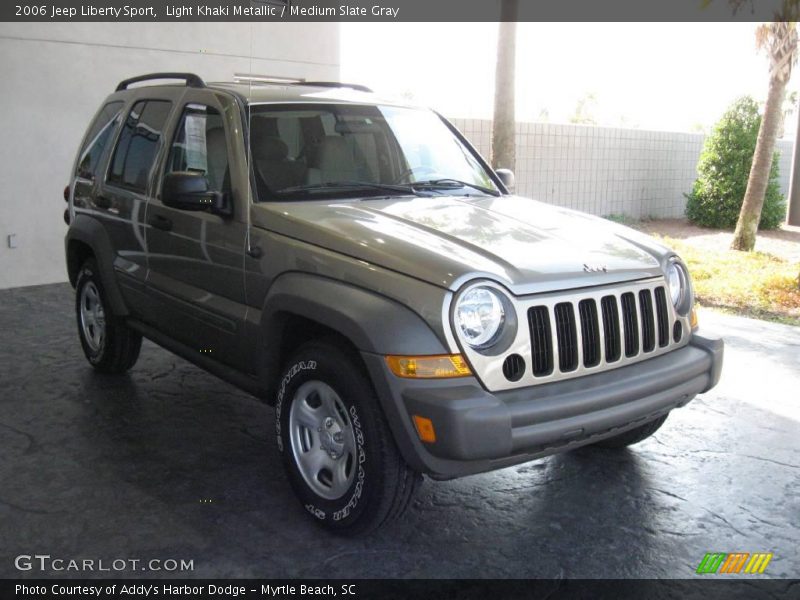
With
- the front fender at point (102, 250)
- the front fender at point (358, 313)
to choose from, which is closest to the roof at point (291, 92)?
the front fender at point (102, 250)

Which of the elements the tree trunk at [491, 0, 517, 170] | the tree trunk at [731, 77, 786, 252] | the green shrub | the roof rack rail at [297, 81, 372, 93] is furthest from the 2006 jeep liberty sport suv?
the green shrub

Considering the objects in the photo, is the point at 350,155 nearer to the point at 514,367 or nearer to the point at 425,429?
the point at 514,367

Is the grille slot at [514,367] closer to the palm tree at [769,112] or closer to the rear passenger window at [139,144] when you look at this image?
the rear passenger window at [139,144]

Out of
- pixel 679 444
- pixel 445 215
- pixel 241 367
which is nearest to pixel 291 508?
pixel 241 367

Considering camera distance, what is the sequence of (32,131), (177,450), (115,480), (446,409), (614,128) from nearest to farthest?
(446,409) < (115,480) < (177,450) < (32,131) < (614,128)

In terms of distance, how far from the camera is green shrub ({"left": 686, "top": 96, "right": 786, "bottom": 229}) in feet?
48.8

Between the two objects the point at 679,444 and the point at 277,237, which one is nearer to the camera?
the point at 277,237

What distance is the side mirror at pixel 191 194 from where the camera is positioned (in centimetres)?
396

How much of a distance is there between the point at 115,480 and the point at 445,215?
7.02 ft

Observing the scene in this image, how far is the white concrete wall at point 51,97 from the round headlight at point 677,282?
6158 mm

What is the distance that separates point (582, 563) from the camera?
3.41 meters

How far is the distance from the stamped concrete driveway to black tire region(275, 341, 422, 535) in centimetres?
17

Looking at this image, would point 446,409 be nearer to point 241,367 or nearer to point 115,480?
point 241,367

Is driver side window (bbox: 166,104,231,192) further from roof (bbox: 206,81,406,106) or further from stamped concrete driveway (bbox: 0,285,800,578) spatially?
stamped concrete driveway (bbox: 0,285,800,578)
